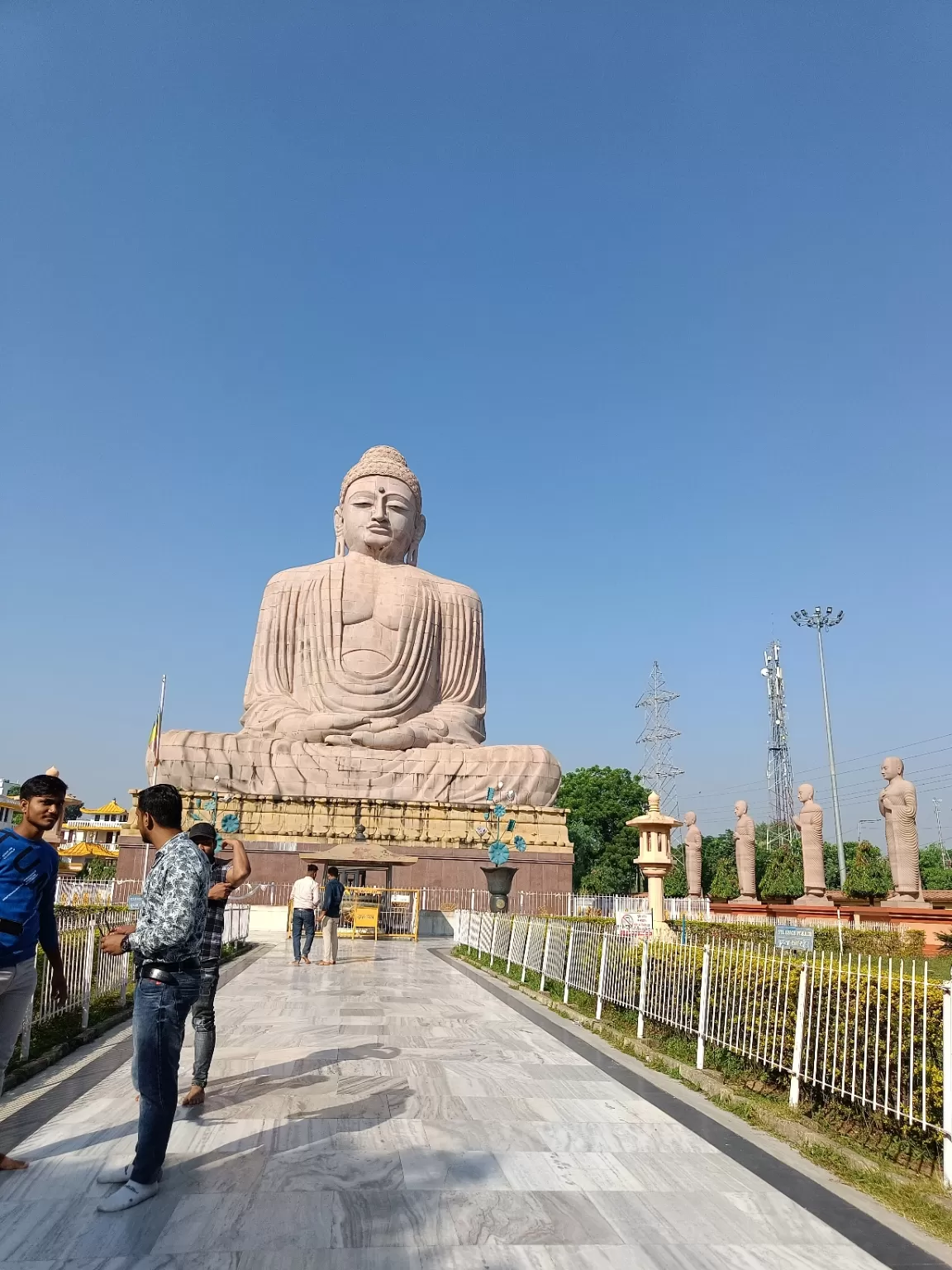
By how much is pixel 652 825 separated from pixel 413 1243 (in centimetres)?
1064

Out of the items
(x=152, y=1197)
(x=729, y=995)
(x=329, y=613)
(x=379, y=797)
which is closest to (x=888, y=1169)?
(x=729, y=995)

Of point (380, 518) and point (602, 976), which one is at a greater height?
point (380, 518)

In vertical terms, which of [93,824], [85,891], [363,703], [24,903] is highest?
[363,703]

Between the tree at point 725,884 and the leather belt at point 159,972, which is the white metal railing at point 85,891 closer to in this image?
the leather belt at point 159,972

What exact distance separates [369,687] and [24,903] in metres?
20.4

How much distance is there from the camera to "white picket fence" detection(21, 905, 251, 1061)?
5801mm

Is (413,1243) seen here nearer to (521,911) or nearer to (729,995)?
(729,995)

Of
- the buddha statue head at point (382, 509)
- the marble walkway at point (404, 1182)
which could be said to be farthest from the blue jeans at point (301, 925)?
the buddha statue head at point (382, 509)

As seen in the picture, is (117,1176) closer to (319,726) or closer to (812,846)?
(319,726)

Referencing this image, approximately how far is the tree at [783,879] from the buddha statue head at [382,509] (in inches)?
591

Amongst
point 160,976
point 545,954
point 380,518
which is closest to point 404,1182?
point 160,976

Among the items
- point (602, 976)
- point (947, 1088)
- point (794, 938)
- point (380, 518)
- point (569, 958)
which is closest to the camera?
point (947, 1088)

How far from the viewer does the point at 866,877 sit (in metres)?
22.4

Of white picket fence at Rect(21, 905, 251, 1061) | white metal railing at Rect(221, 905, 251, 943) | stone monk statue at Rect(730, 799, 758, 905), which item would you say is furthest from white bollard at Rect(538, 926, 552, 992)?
stone monk statue at Rect(730, 799, 758, 905)
